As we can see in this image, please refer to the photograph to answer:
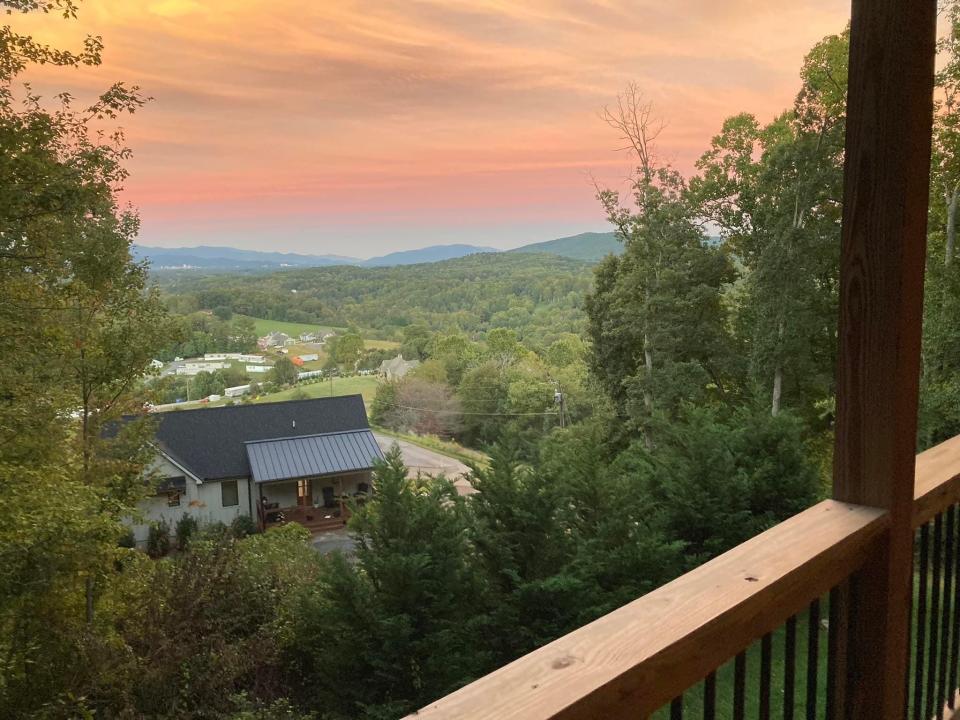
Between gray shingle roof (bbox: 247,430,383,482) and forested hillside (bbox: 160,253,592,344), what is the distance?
258 cm

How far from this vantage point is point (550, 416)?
1355cm

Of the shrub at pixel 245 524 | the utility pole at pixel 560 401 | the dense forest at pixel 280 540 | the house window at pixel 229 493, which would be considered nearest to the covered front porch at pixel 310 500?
the shrub at pixel 245 524

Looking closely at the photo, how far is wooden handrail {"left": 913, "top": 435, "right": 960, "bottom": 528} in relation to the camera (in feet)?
3.74

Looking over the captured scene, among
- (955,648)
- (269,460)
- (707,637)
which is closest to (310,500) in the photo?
(269,460)

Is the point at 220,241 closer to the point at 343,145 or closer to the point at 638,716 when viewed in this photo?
the point at 343,145

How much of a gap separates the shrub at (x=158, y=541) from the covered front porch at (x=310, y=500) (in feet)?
8.55

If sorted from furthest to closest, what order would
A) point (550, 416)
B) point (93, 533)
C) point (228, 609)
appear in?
point (550, 416)
point (228, 609)
point (93, 533)

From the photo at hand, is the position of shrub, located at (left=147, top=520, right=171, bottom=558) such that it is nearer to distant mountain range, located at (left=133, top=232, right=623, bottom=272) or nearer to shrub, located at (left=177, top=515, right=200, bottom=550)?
shrub, located at (left=177, top=515, right=200, bottom=550)

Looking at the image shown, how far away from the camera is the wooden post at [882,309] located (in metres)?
0.93

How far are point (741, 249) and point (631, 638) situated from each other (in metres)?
12.1

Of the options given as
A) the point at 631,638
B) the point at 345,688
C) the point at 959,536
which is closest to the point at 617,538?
the point at 345,688

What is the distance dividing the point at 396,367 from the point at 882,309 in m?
14.1

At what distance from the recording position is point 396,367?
14906 mm

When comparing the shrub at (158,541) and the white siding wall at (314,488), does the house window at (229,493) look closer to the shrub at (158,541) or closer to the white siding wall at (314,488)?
the white siding wall at (314,488)
